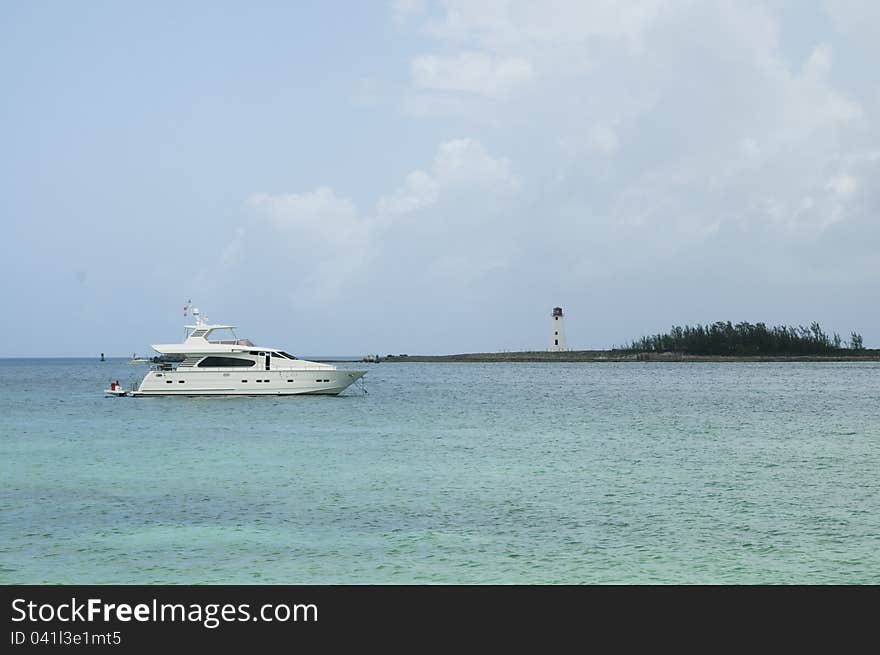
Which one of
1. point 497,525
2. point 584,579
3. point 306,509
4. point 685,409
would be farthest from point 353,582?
point 685,409

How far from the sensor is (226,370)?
57094mm

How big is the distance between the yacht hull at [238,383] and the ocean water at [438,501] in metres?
7.96

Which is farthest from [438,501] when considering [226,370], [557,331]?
[557,331]

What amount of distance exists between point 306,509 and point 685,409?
41.9 m

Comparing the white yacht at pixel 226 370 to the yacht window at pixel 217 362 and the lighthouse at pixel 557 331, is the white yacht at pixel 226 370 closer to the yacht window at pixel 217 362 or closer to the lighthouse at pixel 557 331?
the yacht window at pixel 217 362

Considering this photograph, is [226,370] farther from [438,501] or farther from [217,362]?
[438,501]

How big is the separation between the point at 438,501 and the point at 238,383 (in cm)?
3673

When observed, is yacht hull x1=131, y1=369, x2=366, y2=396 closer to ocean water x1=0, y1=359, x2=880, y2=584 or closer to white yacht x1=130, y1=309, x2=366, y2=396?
white yacht x1=130, y1=309, x2=366, y2=396

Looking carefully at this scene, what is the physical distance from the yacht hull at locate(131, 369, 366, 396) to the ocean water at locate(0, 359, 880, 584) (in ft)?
26.1

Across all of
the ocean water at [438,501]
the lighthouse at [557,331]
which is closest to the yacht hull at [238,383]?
the ocean water at [438,501]

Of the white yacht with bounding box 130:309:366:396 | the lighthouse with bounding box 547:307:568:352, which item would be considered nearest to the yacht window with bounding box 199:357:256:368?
the white yacht with bounding box 130:309:366:396

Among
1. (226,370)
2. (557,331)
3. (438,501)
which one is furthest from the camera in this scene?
(557,331)
